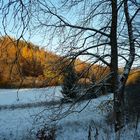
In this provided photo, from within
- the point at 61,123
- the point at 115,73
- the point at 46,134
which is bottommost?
the point at 61,123

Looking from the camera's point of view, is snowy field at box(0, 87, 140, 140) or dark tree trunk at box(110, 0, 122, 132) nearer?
dark tree trunk at box(110, 0, 122, 132)

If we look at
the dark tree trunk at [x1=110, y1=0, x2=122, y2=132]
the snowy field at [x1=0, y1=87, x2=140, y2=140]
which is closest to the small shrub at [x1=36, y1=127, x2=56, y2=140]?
the snowy field at [x1=0, y1=87, x2=140, y2=140]

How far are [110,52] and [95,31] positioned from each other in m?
0.77

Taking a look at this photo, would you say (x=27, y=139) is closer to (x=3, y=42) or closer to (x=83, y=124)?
(x=83, y=124)

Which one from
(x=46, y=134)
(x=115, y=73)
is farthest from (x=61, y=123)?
(x=115, y=73)

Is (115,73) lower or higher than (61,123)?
higher

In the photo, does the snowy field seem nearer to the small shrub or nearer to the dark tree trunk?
the small shrub

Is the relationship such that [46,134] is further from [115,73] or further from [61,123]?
[61,123]

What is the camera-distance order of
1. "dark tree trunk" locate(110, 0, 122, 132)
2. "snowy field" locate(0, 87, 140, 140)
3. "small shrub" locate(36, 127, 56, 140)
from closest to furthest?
"dark tree trunk" locate(110, 0, 122, 132)
"small shrub" locate(36, 127, 56, 140)
"snowy field" locate(0, 87, 140, 140)

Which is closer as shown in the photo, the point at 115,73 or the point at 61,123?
the point at 115,73

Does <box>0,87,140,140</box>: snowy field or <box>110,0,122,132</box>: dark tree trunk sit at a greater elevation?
<box>110,0,122,132</box>: dark tree trunk

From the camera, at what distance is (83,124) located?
840 inches

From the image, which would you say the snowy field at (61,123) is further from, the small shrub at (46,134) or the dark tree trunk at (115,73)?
the dark tree trunk at (115,73)

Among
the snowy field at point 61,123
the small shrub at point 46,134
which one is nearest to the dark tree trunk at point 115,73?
the snowy field at point 61,123
